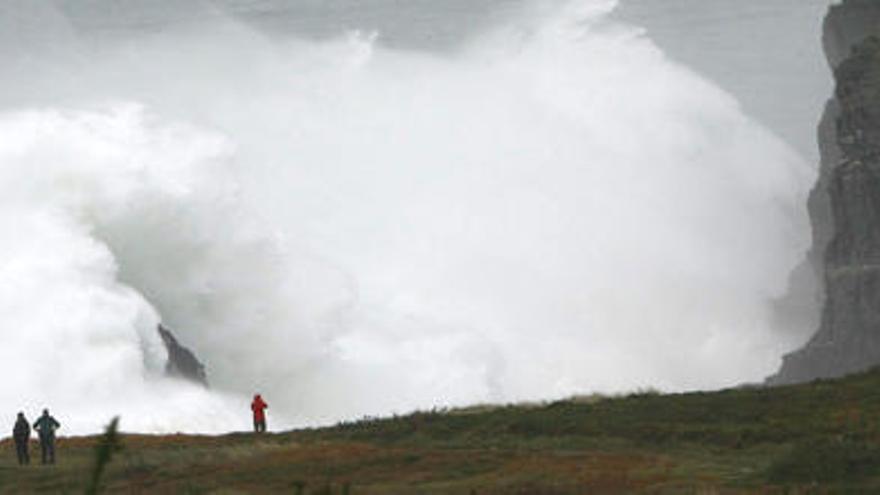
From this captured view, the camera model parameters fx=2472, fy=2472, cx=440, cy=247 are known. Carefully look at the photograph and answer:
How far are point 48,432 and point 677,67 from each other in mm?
129183

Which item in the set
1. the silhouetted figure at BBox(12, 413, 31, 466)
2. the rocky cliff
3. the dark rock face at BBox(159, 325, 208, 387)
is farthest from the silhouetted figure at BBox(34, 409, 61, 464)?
the dark rock face at BBox(159, 325, 208, 387)

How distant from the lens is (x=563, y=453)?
4509 centimetres

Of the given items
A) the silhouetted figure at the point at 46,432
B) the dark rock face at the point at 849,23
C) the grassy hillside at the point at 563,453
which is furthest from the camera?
the dark rock face at the point at 849,23

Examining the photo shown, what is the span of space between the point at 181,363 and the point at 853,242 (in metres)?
28.7

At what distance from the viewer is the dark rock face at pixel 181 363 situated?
9731 centimetres

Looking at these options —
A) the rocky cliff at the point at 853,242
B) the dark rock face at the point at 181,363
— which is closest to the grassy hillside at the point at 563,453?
the rocky cliff at the point at 853,242

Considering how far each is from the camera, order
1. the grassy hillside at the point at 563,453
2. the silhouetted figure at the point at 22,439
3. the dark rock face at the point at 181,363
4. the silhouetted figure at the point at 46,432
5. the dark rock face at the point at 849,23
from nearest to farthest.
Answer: the grassy hillside at the point at 563,453 → the silhouetted figure at the point at 46,432 → the silhouetted figure at the point at 22,439 → the dark rock face at the point at 181,363 → the dark rock face at the point at 849,23

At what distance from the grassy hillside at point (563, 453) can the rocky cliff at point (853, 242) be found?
29.1m

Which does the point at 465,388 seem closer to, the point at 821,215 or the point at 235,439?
the point at 821,215

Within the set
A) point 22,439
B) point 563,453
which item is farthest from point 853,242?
point 563,453

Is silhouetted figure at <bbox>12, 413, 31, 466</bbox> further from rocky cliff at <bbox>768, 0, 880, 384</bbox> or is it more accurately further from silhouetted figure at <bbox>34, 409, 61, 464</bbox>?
rocky cliff at <bbox>768, 0, 880, 384</bbox>

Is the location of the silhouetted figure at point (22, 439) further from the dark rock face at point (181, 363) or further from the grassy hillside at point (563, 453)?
the dark rock face at point (181, 363)

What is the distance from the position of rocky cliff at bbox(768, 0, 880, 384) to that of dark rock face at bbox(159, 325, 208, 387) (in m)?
24.0

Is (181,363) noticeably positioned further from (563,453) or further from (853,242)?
(563,453)
